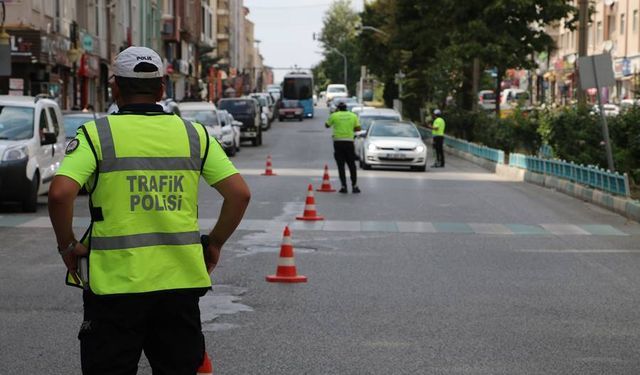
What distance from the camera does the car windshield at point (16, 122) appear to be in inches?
763

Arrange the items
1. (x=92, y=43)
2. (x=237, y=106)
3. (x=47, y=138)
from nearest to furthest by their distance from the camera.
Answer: (x=47, y=138) < (x=92, y=43) < (x=237, y=106)

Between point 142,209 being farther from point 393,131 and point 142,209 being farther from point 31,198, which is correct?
point 393,131

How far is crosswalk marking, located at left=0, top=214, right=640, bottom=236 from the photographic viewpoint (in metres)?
Result: 17.0

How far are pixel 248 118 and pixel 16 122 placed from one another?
100 feet

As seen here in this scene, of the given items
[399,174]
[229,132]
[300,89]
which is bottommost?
[399,174]

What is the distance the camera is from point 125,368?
15.5 feet

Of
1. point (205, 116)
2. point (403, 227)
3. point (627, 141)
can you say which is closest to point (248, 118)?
point (205, 116)

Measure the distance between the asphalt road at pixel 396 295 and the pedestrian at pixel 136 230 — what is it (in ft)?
9.23

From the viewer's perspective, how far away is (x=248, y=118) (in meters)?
50.0

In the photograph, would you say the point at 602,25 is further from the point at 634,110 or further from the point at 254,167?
the point at 634,110

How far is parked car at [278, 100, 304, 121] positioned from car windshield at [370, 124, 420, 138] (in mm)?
51959

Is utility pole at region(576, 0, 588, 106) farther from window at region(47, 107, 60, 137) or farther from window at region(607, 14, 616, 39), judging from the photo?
window at region(607, 14, 616, 39)

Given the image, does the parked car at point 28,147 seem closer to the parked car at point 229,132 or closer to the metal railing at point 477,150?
the metal railing at point 477,150

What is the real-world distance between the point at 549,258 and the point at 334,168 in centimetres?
2114
